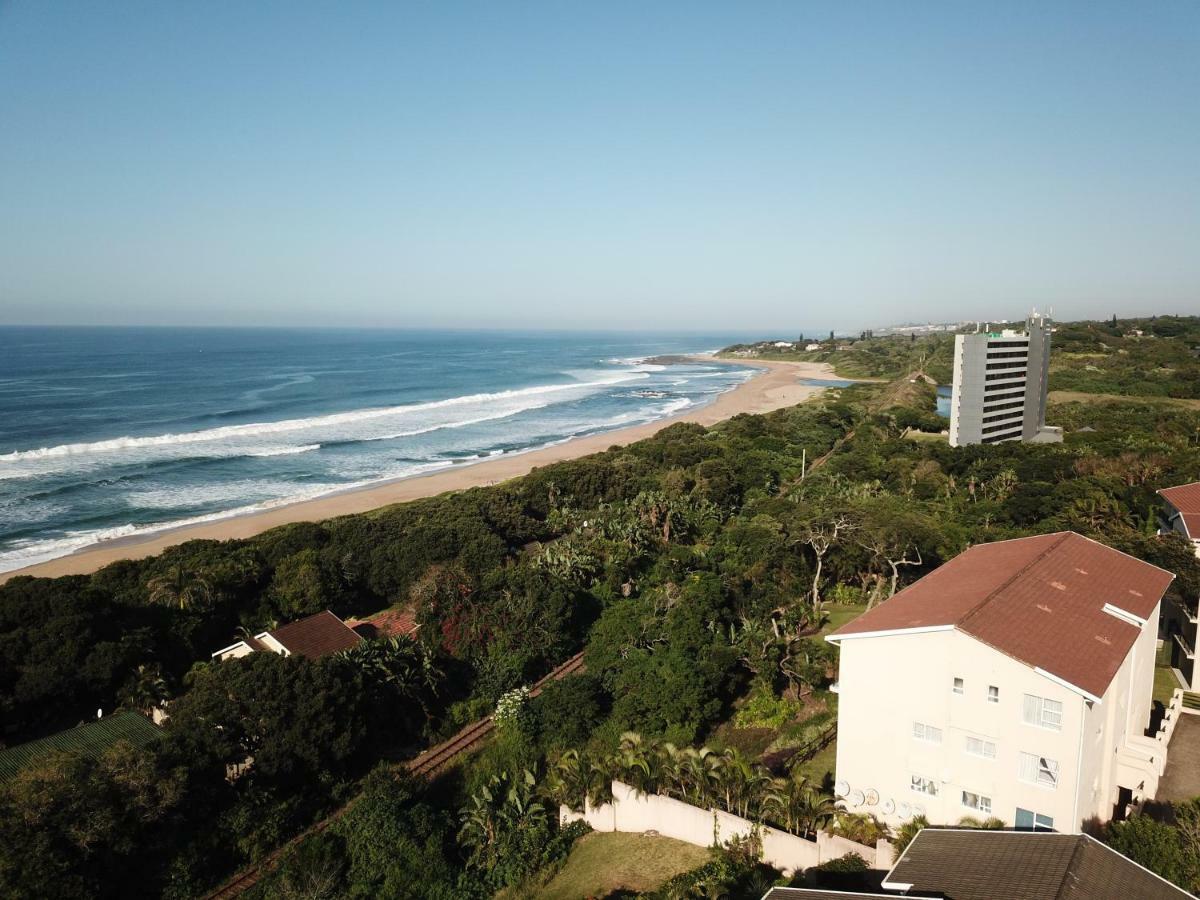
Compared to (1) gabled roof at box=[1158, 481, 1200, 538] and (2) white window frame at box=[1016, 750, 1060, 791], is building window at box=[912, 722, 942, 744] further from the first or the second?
(1) gabled roof at box=[1158, 481, 1200, 538]

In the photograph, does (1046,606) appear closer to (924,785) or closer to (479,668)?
(924,785)

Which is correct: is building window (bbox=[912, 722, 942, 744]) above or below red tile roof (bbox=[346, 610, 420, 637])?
above

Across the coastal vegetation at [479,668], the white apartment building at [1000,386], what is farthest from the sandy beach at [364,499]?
the white apartment building at [1000,386]

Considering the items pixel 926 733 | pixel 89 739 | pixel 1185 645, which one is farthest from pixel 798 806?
pixel 89 739

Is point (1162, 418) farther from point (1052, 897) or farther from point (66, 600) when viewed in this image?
point (66, 600)

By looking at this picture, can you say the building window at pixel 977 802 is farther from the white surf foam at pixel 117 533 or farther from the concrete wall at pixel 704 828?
the white surf foam at pixel 117 533

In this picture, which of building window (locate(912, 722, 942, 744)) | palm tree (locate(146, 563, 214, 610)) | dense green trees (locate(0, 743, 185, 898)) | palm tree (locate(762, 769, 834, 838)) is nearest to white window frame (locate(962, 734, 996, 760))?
building window (locate(912, 722, 942, 744))
